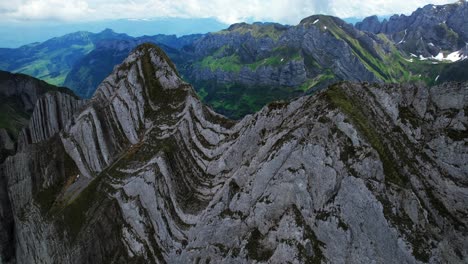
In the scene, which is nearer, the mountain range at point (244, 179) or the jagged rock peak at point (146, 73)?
the mountain range at point (244, 179)

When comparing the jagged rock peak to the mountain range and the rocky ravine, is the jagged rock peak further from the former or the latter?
the rocky ravine

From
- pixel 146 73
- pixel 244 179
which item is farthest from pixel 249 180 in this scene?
pixel 146 73

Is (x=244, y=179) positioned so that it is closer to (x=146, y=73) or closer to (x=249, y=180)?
(x=249, y=180)

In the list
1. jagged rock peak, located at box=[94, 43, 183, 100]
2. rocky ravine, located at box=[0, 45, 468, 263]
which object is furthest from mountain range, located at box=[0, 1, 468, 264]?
jagged rock peak, located at box=[94, 43, 183, 100]

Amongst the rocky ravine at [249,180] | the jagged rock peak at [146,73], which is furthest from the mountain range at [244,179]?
the jagged rock peak at [146,73]

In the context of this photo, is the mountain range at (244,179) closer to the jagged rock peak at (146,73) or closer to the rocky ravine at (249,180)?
the rocky ravine at (249,180)

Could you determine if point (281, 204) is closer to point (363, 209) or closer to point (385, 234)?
point (363, 209)

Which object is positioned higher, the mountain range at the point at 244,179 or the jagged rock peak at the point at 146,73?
the jagged rock peak at the point at 146,73

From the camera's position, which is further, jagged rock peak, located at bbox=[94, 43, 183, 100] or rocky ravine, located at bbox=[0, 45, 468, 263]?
jagged rock peak, located at bbox=[94, 43, 183, 100]

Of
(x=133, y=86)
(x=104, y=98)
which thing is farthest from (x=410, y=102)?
(x=104, y=98)
